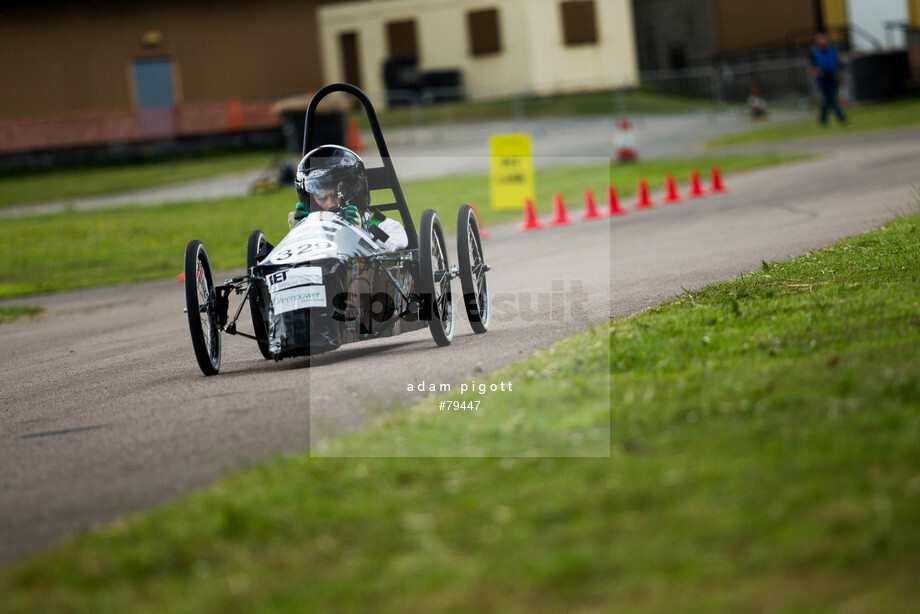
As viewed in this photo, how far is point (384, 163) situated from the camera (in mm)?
9117

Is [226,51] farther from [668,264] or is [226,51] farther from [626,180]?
[668,264]

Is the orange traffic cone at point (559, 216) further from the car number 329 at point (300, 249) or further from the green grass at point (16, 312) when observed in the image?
the car number 329 at point (300, 249)

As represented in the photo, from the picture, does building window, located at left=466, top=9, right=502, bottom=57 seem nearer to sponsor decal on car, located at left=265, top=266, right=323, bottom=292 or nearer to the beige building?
the beige building

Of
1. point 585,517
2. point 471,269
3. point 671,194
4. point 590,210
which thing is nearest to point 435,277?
point 471,269

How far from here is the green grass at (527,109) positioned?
1555 inches

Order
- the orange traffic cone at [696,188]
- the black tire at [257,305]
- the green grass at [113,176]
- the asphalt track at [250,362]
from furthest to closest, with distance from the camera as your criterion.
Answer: the green grass at [113,176] → the orange traffic cone at [696,188] → the black tire at [257,305] → the asphalt track at [250,362]

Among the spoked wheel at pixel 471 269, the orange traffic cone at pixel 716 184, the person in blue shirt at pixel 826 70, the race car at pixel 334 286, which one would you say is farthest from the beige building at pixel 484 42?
the race car at pixel 334 286

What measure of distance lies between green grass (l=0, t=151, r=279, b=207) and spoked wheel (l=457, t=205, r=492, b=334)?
978 inches

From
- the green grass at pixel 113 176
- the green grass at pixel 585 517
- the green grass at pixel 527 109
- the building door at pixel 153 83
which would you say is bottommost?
the green grass at pixel 585 517

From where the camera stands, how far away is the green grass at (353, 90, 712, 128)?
3950 cm

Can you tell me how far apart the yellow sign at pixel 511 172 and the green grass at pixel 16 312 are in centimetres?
804

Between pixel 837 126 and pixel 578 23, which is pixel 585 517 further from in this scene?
pixel 578 23

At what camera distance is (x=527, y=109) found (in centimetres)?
4028

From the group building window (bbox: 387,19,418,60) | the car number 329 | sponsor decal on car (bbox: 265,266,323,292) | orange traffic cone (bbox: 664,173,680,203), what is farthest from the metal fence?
sponsor decal on car (bbox: 265,266,323,292)
